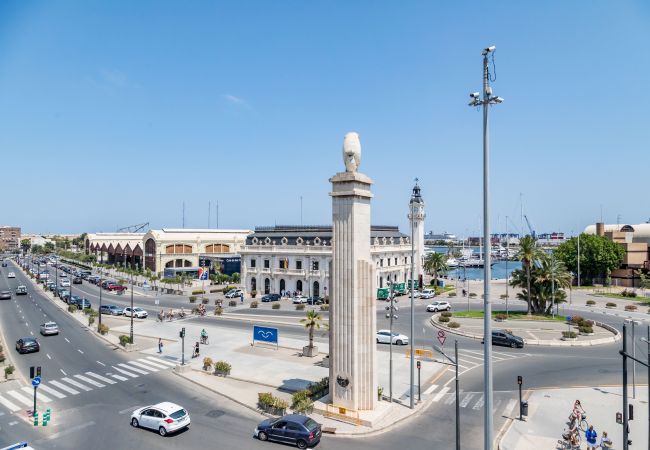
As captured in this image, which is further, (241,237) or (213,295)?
(241,237)

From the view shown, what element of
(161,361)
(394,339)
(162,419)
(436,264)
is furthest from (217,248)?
(162,419)

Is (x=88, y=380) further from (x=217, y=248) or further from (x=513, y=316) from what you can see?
(x=217, y=248)

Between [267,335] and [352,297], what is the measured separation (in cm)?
1876

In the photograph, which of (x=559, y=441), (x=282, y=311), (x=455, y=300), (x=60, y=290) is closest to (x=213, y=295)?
(x=282, y=311)

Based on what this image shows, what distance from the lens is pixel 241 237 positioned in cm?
12406

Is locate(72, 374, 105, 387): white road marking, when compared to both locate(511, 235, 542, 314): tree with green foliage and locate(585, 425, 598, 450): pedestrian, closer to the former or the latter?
locate(585, 425, 598, 450): pedestrian

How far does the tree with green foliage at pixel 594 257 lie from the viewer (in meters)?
81.5

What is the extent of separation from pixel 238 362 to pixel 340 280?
16.4m

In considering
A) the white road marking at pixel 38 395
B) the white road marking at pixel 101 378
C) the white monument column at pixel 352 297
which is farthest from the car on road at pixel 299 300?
the white monument column at pixel 352 297

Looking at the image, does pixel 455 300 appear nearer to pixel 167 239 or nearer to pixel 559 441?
pixel 559 441

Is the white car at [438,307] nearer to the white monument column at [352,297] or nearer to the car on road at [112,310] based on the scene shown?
the white monument column at [352,297]

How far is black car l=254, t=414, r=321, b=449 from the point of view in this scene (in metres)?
19.7

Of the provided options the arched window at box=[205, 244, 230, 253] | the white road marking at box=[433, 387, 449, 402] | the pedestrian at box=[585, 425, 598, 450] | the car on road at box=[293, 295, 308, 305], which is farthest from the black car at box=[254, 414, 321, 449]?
the arched window at box=[205, 244, 230, 253]

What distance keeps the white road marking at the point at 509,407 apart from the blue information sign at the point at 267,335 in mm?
20786
